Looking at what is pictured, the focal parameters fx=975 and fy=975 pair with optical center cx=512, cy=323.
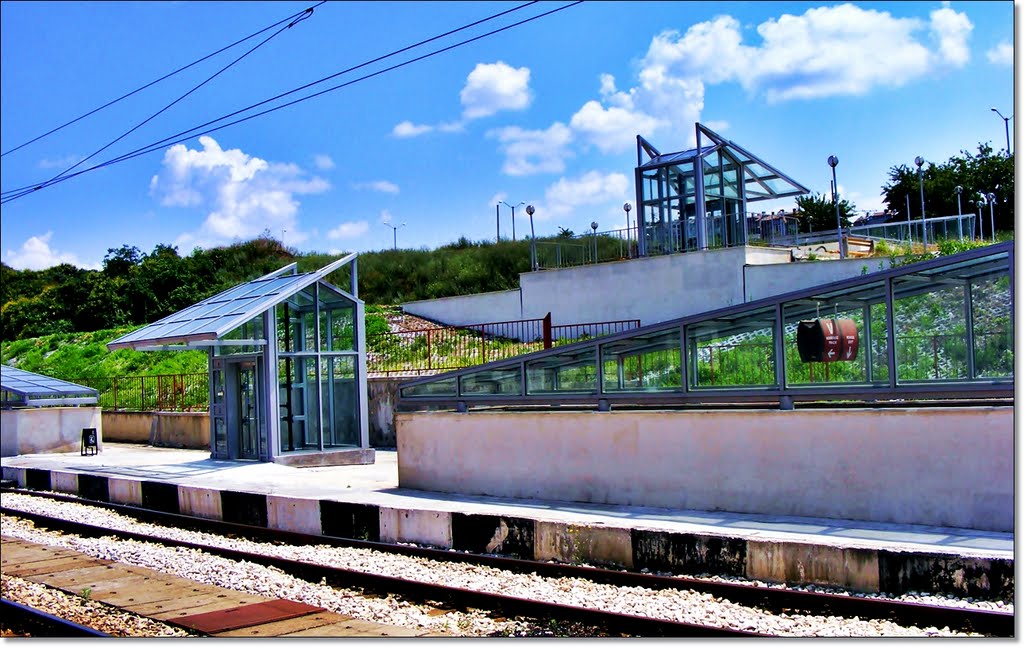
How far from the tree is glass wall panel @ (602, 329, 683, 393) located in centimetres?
3150

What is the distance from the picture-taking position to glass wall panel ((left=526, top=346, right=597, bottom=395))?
571 inches

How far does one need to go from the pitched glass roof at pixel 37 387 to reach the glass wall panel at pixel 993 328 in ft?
81.0

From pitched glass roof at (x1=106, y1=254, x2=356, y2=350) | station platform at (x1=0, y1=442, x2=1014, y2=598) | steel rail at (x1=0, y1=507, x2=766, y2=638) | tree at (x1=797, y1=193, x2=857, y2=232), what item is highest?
tree at (x1=797, y1=193, x2=857, y2=232)

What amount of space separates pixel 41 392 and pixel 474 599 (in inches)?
894

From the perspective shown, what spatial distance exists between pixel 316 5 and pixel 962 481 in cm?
1208

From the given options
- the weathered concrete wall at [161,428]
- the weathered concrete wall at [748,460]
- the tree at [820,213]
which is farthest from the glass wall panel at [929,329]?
the tree at [820,213]

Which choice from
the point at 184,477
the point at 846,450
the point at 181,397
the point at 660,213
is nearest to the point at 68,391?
the point at 181,397

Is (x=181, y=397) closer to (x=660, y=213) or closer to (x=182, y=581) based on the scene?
(x=660, y=213)

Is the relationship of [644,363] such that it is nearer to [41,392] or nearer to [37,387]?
[41,392]

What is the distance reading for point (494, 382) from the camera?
51.6 ft

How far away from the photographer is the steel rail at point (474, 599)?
782 centimetres

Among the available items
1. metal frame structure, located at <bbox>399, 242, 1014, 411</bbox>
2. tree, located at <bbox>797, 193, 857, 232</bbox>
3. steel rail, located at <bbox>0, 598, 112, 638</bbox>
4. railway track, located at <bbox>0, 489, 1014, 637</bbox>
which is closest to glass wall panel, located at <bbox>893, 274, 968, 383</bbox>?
metal frame structure, located at <bbox>399, 242, 1014, 411</bbox>

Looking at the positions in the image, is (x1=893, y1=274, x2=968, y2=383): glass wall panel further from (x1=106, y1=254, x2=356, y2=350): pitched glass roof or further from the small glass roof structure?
the small glass roof structure

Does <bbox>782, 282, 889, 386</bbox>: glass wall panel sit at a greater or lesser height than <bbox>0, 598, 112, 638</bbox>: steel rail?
greater
